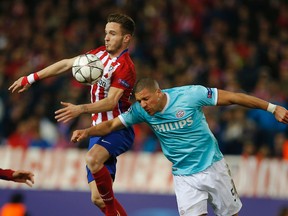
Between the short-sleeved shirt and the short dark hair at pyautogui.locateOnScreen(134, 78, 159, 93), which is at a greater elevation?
the short dark hair at pyautogui.locateOnScreen(134, 78, 159, 93)

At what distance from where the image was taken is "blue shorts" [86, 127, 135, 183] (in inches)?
358

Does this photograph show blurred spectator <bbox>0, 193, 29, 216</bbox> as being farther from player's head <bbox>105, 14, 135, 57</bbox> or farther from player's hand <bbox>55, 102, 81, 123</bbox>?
player's hand <bbox>55, 102, 81, 123</bbox>

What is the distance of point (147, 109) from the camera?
868cm

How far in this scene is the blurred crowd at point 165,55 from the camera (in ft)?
47.6

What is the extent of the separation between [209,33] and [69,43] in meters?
2.69

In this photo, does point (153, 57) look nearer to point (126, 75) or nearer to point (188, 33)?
point (188, 33)

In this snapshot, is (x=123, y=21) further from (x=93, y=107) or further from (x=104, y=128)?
(x=104, y=128)

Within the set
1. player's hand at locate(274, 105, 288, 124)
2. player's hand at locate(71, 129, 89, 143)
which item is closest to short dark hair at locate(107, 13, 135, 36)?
player's hand at locate(71, 129, 89, 143)

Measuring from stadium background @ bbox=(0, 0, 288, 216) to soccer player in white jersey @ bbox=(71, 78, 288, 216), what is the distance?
15.2 ft

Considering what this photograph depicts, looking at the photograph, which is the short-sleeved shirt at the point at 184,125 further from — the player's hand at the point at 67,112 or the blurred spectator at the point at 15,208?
the blurred spectator at the point at 15,208

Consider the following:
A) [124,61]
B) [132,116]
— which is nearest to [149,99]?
[132,116]

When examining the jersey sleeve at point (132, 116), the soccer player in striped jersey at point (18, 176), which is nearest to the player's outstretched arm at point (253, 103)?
the jersey sleeve at point (132, 116)


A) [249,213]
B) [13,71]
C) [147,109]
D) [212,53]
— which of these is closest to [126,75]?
[147,109]

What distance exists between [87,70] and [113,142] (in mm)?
864
